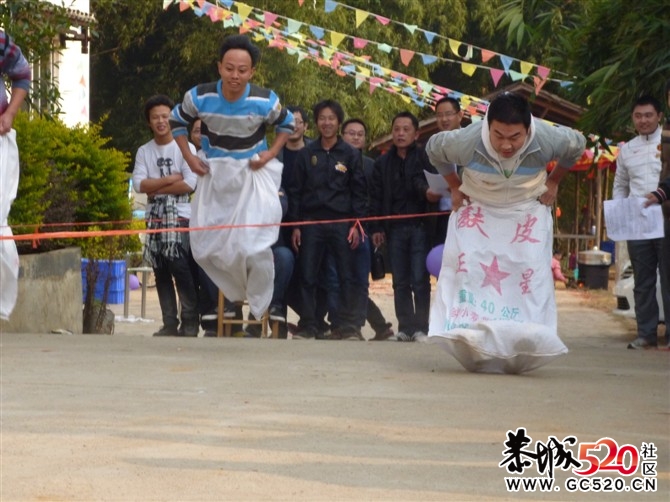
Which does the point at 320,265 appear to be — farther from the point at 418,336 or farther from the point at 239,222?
the point at 239,222

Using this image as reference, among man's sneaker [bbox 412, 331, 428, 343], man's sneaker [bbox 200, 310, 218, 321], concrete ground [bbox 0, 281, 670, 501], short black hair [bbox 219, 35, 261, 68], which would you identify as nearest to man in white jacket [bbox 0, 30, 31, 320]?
concrete ground [bbox 0, 281, 670, 501]

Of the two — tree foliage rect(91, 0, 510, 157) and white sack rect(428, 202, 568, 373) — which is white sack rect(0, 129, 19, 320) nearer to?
white sack rect(428, 202, 568, 373)

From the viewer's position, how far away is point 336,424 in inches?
275

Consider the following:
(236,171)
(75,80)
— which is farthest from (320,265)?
(75,80)

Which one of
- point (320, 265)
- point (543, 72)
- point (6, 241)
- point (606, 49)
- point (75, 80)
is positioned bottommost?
point (320, 265)

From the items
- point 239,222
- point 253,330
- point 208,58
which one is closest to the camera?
point 239,222

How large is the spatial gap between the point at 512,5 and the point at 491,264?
14.8ft

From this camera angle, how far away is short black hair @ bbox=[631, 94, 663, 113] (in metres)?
11.3

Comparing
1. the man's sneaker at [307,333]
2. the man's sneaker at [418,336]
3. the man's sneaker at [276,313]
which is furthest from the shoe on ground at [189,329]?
the man's sneaker at [418,336]

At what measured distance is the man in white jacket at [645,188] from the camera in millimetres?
11555

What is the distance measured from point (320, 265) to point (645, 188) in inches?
106

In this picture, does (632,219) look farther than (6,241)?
Yes

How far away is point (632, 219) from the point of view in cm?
1170

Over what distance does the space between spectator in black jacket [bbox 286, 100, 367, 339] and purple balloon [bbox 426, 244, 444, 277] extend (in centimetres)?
74
